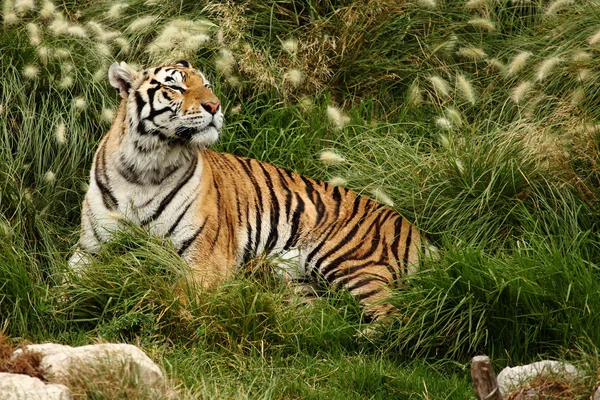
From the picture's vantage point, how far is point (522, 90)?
7.86 meters

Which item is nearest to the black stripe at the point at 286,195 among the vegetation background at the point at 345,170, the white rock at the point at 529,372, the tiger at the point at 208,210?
the tiger at the point at 208,210

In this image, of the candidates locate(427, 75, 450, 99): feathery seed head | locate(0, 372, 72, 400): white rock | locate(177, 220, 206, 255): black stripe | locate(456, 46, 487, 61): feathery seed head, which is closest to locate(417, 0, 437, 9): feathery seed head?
locate(456, 46, 487, 61): feathery seed head

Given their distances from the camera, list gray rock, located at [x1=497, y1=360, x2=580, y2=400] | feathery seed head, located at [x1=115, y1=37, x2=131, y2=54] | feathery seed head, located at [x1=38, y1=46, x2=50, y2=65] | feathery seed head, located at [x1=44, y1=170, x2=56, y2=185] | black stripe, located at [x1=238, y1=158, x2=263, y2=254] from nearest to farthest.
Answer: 1. gray rock, located at [x1=497, y1=360, x2=580, y2=400]
2. black stripe, located at [x1=238, y1=158, x2=263, y2=254]
3. feathery seed head, located at [x1=44, y1=170, x2=56, y2=185]
4. feathery seed head, located at [x1=38, y1=46, x2=50, y2=65]
5. feathery seed head, located at [x1=115, y1=37, x2=131, y2=54]

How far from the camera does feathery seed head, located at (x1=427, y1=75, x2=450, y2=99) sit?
8.41 metres

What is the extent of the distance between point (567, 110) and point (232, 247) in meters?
2.65

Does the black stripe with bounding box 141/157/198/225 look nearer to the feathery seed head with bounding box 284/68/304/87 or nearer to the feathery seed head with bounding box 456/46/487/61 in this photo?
the feathery seed head with bounding box 284/68/304/87

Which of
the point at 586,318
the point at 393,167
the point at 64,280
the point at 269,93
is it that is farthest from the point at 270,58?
the point at 586,318

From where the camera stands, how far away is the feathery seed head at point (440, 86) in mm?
8406

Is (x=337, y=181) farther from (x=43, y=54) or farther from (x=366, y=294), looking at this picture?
(x=43, y=54)

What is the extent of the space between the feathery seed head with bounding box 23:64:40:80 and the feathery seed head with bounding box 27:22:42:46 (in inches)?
7.4

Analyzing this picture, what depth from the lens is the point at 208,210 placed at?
A: 7.29m

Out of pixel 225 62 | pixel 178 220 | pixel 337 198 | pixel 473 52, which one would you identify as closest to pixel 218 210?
pixel 178 220

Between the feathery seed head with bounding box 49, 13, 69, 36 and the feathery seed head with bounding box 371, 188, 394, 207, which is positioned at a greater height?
the feathery seed head with bounding box 49, 13, 69, 36

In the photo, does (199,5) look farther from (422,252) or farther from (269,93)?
(422,252)
